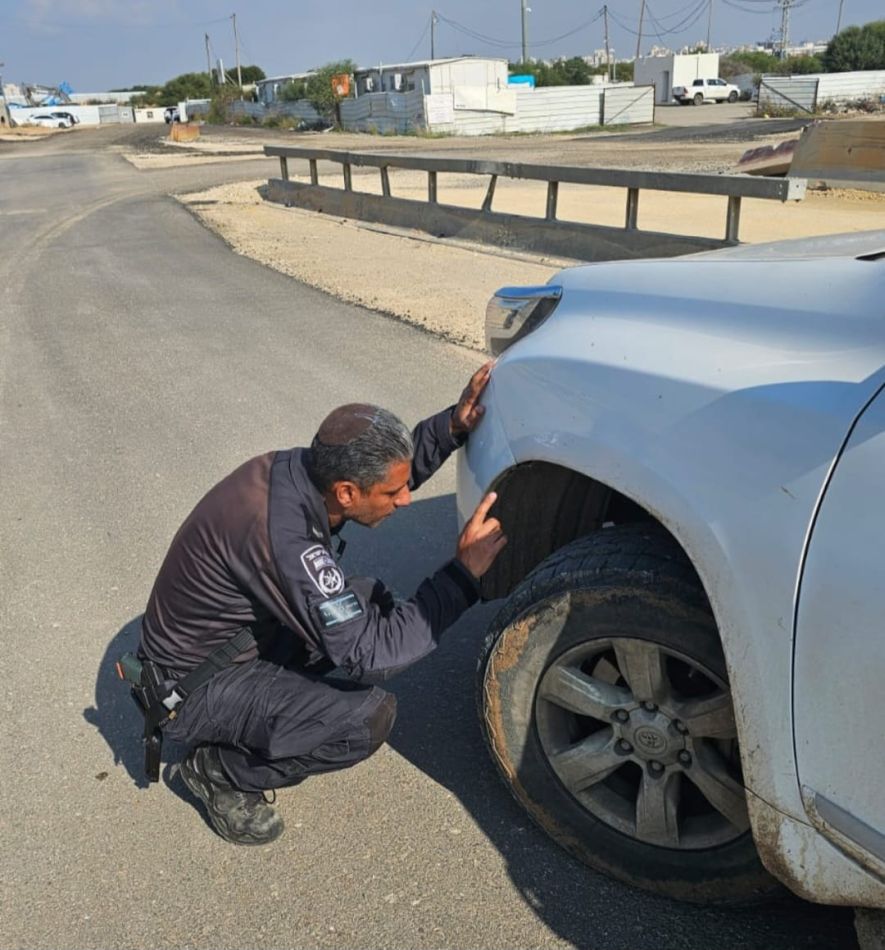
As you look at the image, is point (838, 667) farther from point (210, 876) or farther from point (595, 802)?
point (210, 876)

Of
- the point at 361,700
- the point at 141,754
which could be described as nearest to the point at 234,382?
the point at 141,754

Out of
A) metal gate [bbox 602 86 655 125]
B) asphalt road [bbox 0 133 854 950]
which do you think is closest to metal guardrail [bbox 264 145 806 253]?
asphalt road [bbox 0 133 854 950]

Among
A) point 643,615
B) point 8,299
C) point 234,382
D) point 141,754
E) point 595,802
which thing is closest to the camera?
point 643,615

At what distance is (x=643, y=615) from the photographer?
224cm

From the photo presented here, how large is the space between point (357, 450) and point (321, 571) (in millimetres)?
336

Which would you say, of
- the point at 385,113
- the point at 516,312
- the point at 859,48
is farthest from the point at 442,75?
the point at 516,312

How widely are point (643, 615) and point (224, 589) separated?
46.0 inches

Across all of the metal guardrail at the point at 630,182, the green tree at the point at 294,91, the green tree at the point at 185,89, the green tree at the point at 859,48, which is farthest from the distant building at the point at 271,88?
the metal guardrail at the point at 630,182

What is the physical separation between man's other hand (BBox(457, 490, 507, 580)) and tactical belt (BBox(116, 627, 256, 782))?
2.23ft

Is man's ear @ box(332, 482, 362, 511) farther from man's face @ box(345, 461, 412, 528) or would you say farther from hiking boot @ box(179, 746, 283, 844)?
hiking boot @ box(179, 746, 283, 844)

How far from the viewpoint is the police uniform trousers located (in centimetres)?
271

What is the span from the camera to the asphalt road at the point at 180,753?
2.48 meters

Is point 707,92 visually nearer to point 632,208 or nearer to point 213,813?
point 632,208

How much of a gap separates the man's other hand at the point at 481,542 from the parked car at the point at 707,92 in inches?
3076
